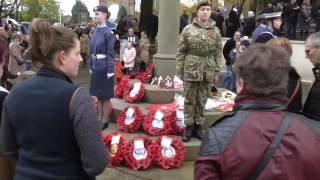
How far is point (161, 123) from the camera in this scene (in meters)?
7.03

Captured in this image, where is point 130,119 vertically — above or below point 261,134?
below

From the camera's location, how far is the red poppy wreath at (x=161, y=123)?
703 cm

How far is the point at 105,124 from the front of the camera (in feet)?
24.9

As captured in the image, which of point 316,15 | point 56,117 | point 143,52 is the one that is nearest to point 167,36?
point 143,52

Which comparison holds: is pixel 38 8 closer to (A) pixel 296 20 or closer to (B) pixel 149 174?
(A) pixel 296 20

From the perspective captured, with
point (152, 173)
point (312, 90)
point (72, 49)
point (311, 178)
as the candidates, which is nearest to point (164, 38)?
point (152, 173)

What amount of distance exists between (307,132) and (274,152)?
0.61 ft

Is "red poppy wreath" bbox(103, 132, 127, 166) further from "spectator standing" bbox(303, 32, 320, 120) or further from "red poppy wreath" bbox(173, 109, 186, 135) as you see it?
"spectator standing" bbox(303, 32, 320, 120)

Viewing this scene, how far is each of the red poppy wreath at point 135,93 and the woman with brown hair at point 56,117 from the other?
17.6 ft

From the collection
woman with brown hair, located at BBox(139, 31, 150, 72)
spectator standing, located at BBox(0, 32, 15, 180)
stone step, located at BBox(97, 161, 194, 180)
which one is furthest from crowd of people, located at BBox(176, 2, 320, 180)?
woman with brown hair, located at BBox(139, 31, 150, 72)

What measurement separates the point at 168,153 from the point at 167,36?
3.00 metres

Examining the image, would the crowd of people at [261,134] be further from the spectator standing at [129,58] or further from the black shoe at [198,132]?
the spectator standing at [129,58]

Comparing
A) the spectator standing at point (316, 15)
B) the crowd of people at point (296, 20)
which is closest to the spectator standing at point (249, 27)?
the crowd of people at point (296, 20)

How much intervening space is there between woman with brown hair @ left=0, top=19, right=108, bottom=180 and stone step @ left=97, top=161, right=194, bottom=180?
3408mm
